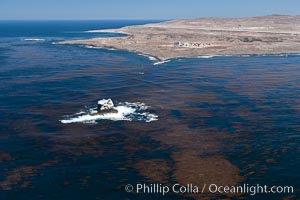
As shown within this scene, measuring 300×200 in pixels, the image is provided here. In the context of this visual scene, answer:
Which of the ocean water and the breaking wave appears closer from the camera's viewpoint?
the ocean water

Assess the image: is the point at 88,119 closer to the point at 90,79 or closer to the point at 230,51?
the point at 90,79

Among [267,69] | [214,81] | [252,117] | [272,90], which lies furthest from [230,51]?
[252,117]

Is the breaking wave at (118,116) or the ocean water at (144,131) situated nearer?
the ocean water at (144,131)

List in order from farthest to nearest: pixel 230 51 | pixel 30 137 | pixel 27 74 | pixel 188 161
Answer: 1. pixel 230 51
2. pixel 27 74
3. pixel 30 137
4. pixel 188 161

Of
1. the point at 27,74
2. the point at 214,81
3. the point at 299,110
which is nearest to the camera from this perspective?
the point at 299,110

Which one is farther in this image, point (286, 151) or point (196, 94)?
point (196, 94)
